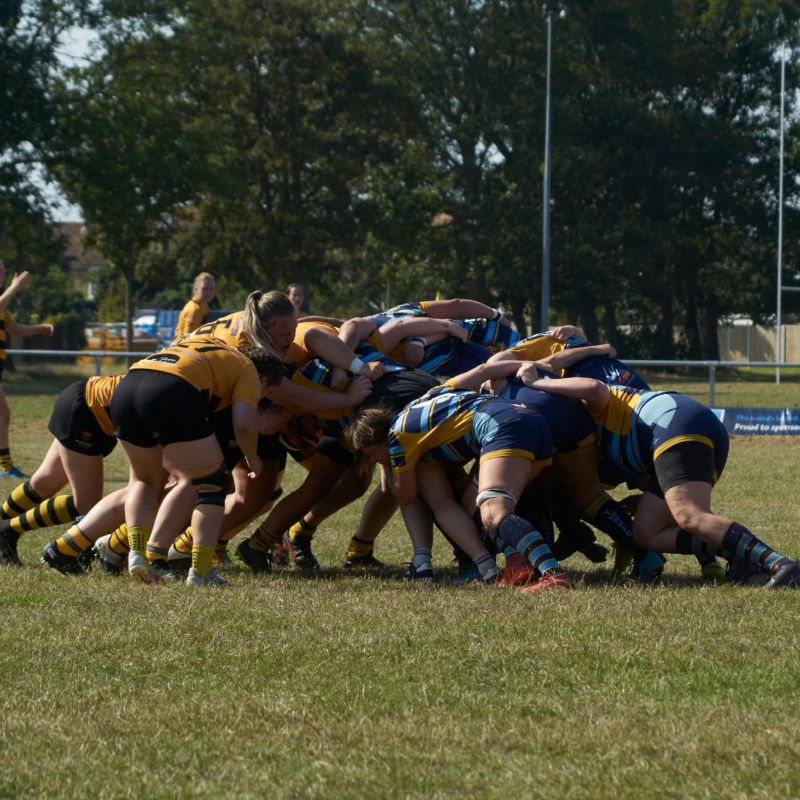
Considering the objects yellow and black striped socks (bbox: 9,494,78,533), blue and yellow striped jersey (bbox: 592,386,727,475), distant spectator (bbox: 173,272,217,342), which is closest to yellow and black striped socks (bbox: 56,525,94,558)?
yellow and black striped socks (bbox: 9,494,78,533)

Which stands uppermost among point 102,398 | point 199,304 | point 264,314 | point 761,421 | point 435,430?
point 199,304

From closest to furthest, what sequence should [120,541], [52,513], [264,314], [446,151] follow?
[264,314], [120,541], [52,513], [446,151]

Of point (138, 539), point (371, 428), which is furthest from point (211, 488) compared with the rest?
point (371, 428)

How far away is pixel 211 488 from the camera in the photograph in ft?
24.1

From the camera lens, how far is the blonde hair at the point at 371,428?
7.50 m

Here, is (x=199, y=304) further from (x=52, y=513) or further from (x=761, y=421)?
(x=761, y=421)

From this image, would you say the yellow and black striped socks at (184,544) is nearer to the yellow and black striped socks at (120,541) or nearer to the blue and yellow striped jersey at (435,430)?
the yellow and black striped socks at (120,541)

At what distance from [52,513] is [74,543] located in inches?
17.8

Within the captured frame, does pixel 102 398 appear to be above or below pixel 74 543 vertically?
above

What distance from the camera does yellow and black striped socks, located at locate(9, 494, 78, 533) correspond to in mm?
8047


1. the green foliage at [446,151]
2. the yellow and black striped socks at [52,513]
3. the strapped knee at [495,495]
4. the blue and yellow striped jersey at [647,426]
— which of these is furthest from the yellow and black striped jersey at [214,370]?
the green foliage at [446,151]

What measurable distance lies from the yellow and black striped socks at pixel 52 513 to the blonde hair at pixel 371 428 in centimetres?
178

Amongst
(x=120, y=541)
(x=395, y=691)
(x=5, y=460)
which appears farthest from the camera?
(x=5, y=460)

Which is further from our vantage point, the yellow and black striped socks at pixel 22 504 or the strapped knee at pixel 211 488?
the yellow and black striped socks at pixel 22 504
